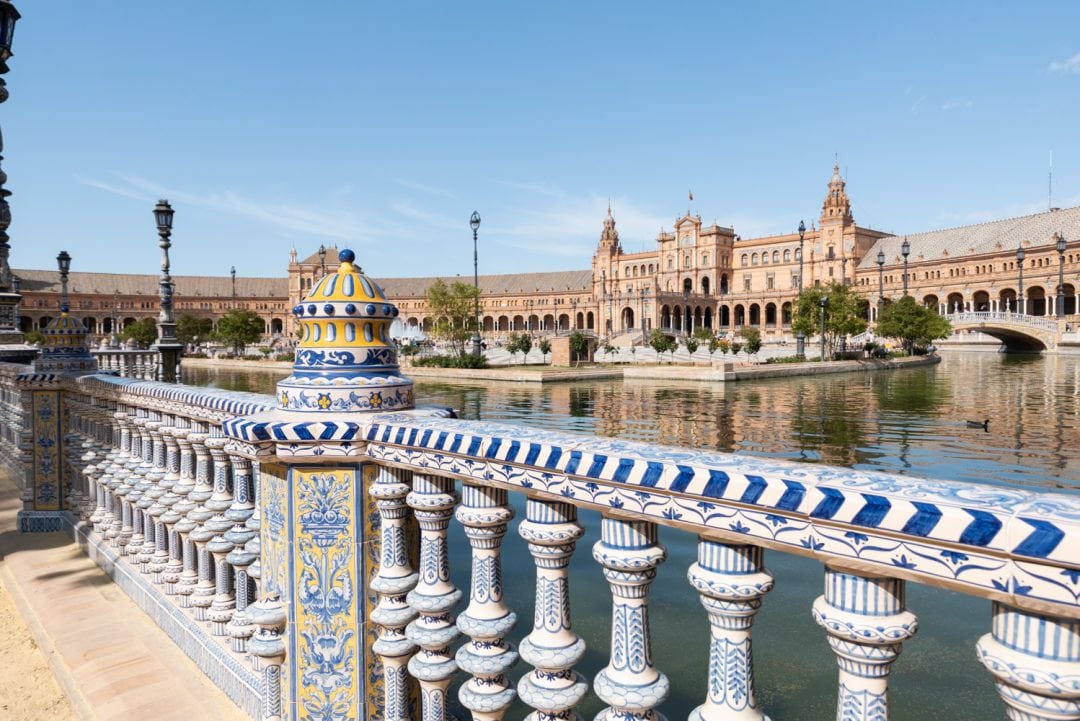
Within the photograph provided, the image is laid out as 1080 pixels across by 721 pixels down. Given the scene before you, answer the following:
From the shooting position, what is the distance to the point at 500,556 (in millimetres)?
2373

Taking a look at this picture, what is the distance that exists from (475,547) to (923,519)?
1249mm

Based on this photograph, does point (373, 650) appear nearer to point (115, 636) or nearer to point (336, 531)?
point (336, 531)

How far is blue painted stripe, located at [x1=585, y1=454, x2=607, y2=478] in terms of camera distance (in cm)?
163

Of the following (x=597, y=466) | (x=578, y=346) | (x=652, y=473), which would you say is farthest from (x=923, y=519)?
(x=578, y=346)

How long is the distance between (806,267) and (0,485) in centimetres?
9036

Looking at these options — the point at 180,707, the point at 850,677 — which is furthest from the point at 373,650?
the point at 850,677

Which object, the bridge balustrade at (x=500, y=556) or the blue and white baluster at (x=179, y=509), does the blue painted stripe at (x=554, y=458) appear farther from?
the blue and white baluster at (x=179, y=509)

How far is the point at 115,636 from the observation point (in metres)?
3.52

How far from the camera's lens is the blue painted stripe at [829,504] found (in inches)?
49.3

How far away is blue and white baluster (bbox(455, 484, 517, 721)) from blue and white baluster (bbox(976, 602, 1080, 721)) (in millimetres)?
1229

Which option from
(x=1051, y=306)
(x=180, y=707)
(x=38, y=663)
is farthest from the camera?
(x=1051, y=306)

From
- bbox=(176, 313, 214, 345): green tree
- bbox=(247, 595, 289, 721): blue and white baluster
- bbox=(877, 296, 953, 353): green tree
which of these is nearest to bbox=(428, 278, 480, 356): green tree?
bbox=(176, 313, 214, 345): green tree

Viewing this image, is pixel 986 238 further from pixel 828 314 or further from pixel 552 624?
pixel 552 624

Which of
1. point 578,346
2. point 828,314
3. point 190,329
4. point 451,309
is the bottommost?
point 578,346
